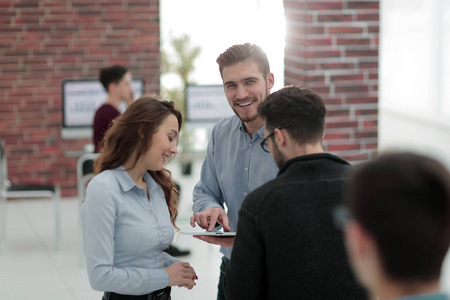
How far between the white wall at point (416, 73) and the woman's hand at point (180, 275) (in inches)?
291

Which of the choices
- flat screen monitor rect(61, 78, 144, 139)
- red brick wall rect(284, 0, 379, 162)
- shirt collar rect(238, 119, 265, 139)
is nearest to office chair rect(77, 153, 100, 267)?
flat screen monitor rect(61, 78, 144, 139)

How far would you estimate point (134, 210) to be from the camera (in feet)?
7.75

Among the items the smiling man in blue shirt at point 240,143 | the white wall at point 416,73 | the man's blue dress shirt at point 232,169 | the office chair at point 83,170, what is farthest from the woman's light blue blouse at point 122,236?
the white wall at point 416,73

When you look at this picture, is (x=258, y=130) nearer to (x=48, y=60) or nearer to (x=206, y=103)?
(x=206, y=103)

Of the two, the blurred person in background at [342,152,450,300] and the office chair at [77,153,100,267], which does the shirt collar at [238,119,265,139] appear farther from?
the office chair at [77,153,100,267]

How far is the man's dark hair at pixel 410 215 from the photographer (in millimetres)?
1054

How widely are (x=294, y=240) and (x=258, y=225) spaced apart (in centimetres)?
10

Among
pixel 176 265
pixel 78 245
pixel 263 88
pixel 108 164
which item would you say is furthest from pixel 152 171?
pixel 78 245

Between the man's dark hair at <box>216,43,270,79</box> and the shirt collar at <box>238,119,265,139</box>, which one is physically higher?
the man's dark hair at <box>216,43,270,79</box>

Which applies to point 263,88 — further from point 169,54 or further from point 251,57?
point 169,54

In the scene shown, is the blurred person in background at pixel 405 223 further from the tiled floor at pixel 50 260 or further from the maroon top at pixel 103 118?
the maroon top at pixel 103 118

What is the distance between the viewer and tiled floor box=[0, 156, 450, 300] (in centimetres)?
492

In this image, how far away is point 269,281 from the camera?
6.13ft

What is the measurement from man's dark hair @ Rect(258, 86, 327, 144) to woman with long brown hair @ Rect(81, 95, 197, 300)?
605 mm
